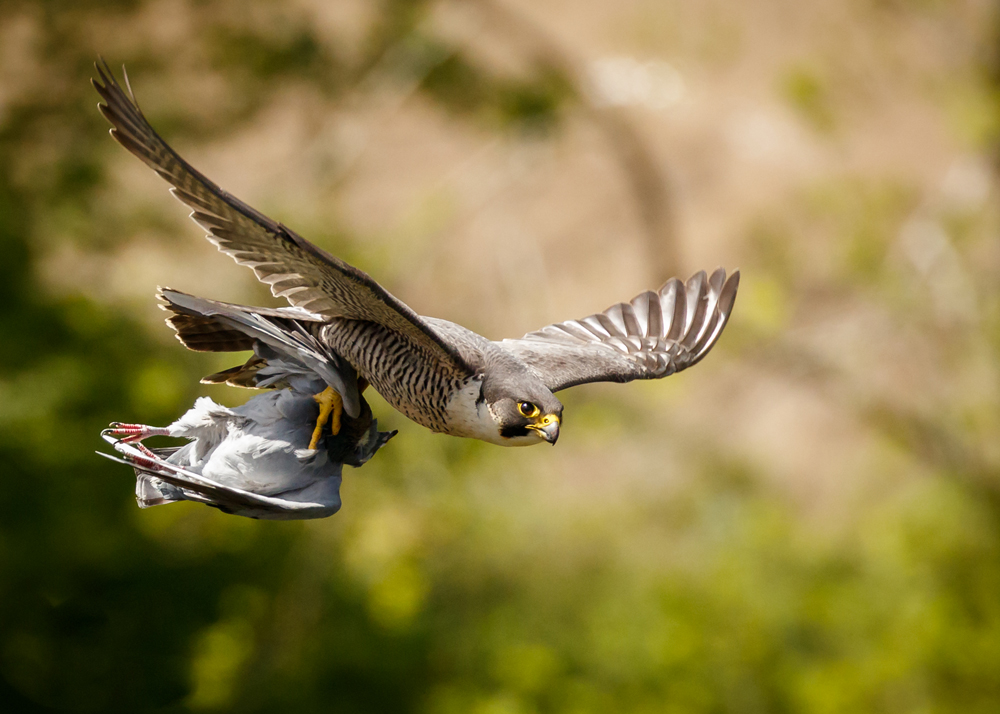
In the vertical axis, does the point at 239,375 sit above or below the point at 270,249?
below

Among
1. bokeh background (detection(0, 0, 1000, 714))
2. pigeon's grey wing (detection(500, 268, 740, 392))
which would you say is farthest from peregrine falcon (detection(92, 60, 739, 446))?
bokeh background (detection(0, 0, 1000, 714))

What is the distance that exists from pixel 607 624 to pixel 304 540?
9.92 ft

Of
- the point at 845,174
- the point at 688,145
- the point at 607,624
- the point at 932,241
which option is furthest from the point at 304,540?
the point at 932,241

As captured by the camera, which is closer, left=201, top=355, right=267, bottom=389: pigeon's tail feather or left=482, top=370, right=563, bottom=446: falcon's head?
left=482, top=370, right=563, bottom=446: falcon's head

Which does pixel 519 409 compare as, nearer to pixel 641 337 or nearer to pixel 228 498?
pixel 228 498

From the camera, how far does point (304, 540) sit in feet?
28.2

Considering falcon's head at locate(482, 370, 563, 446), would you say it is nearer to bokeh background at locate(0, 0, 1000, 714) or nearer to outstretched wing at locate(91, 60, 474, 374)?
outstretched wing at locate(91, 60, 474, 374)

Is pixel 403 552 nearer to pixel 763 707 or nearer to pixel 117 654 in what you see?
pixel 117 654

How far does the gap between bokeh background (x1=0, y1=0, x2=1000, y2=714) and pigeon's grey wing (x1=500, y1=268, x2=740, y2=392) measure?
156 inches

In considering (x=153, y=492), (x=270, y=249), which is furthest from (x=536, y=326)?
(x=153, y=492)

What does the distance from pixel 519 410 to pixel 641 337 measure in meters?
1.44

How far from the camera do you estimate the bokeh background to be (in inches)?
310

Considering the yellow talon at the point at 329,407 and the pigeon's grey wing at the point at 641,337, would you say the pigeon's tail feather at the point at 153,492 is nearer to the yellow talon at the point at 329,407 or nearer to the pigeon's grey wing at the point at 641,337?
the yellow talon at the point at 329,407

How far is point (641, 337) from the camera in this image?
362 cm
